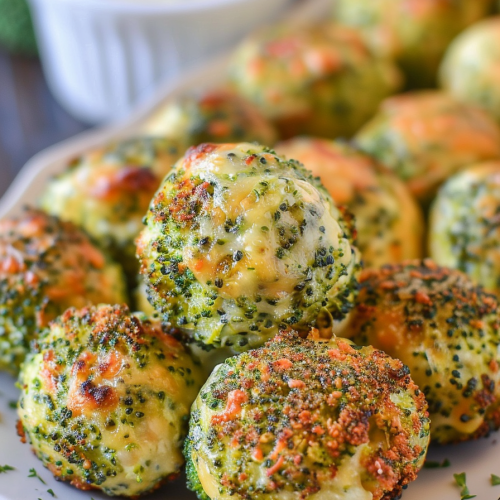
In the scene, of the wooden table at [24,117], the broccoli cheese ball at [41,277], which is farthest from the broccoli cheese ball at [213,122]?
the wooden table at [24,117]

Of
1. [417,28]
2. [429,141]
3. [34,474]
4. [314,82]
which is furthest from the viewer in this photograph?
[417,28]

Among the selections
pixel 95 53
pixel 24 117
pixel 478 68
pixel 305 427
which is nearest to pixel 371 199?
pixel 305 427

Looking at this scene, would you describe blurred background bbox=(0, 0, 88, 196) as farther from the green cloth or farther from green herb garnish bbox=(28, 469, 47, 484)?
green herb garnish bbox=(28, 469, 47, 484)

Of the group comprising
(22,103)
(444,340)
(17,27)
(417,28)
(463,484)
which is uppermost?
(17,27)

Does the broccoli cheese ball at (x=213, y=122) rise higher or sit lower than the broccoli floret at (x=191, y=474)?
higher

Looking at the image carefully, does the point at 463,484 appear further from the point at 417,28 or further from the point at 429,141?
the point at 417,28

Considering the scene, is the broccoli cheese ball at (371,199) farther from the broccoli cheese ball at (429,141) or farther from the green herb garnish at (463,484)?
the green herb garnish at (463,484)

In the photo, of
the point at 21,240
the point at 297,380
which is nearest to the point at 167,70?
the point at 21,240
